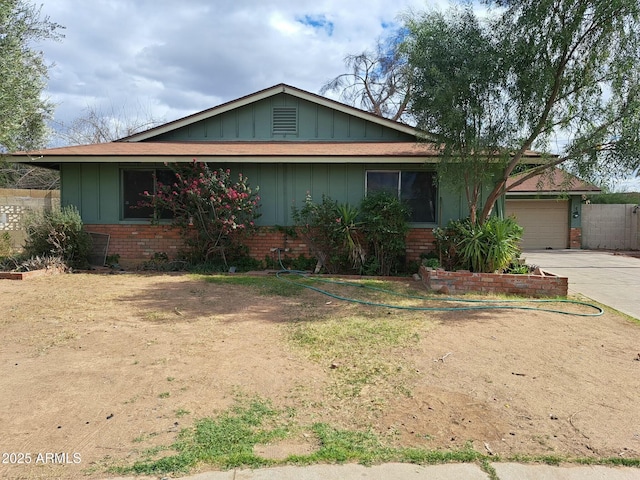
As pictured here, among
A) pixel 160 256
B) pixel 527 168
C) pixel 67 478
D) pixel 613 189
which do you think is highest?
pixel 527 168

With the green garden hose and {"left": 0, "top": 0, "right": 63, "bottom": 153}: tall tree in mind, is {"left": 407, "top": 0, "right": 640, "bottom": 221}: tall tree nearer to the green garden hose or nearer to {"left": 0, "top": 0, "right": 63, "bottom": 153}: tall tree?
the green garden hose

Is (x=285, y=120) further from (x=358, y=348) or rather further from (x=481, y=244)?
(x=358, y=348)

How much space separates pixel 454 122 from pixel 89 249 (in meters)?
8.72

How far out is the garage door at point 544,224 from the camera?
19375 millimetres

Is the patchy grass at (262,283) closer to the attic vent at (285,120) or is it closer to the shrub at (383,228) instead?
the shrub at (383,228)

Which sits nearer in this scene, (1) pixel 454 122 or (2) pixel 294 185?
(1) pixel 454 122

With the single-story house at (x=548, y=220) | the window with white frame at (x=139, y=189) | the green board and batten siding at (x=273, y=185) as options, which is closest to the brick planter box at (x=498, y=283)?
the green board and batten siding at (x=273, y=185)

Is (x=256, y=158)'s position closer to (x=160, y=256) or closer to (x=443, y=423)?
(x=160, y=256)

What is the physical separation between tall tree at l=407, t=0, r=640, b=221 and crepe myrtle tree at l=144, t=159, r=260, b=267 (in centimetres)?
441

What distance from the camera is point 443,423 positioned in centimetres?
317

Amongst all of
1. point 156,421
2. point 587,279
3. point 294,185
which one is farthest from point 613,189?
point 156,421

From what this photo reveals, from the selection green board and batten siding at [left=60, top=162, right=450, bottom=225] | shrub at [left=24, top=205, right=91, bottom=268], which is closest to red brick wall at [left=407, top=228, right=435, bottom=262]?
green board and batten siding at [left=60, top=162, right=450, bottom=225]

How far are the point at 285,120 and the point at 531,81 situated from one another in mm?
6776

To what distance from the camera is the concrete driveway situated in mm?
7968
